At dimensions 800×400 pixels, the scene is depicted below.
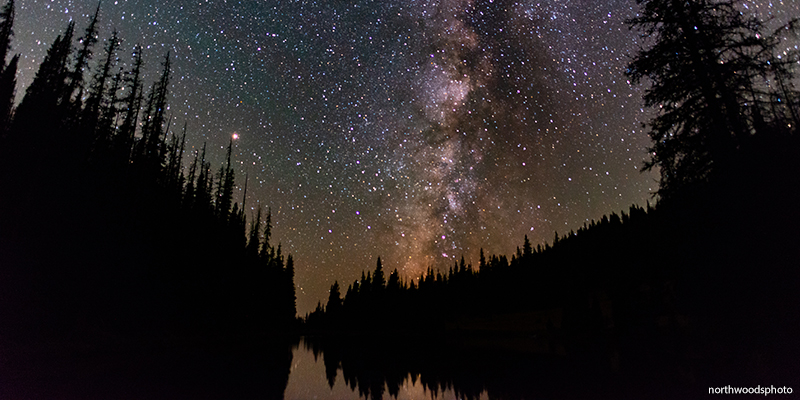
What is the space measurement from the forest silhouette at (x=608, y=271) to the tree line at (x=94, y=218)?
0.37 ft

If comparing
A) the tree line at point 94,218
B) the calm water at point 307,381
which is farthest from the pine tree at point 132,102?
the calm water at point 307,381

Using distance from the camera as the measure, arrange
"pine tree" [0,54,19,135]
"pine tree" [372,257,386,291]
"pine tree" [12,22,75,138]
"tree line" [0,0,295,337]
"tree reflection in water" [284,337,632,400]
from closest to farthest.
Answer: "tree reflection in water" [284,337,632,400] < "tree line" [0,0,295,337] < "pine tree" [12,22,75,138] < "pine tree" [0,54,19,135] < "pine tree" [372,257,386,291]

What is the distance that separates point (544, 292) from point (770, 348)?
186 ft

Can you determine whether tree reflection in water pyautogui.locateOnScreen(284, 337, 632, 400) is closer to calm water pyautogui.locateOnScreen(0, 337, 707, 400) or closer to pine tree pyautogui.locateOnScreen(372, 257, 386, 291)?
calm water pyautogui.locateOnScreen(0, 337, 707, 400)

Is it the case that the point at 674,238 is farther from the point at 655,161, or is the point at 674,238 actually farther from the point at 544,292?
the point at 544,292

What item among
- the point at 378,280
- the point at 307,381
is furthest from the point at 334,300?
the point at 307,381

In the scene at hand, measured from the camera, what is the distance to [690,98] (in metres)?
11.8

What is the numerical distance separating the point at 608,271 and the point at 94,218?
49.9 m

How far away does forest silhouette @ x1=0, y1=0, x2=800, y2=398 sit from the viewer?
28.2 feet

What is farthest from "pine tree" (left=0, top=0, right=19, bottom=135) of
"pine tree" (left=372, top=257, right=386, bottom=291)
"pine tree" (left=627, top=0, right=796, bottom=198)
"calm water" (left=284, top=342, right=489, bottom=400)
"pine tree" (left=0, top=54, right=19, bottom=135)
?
"pine tree" (left=372, top=257, right=386, bottom=291)

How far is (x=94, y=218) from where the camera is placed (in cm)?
2062

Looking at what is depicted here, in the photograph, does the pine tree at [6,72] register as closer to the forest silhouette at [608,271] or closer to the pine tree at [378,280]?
the forest silhouette at [608,271]

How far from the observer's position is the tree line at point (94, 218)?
16.3 meters

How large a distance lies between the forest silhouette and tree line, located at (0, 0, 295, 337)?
0.11 meters
